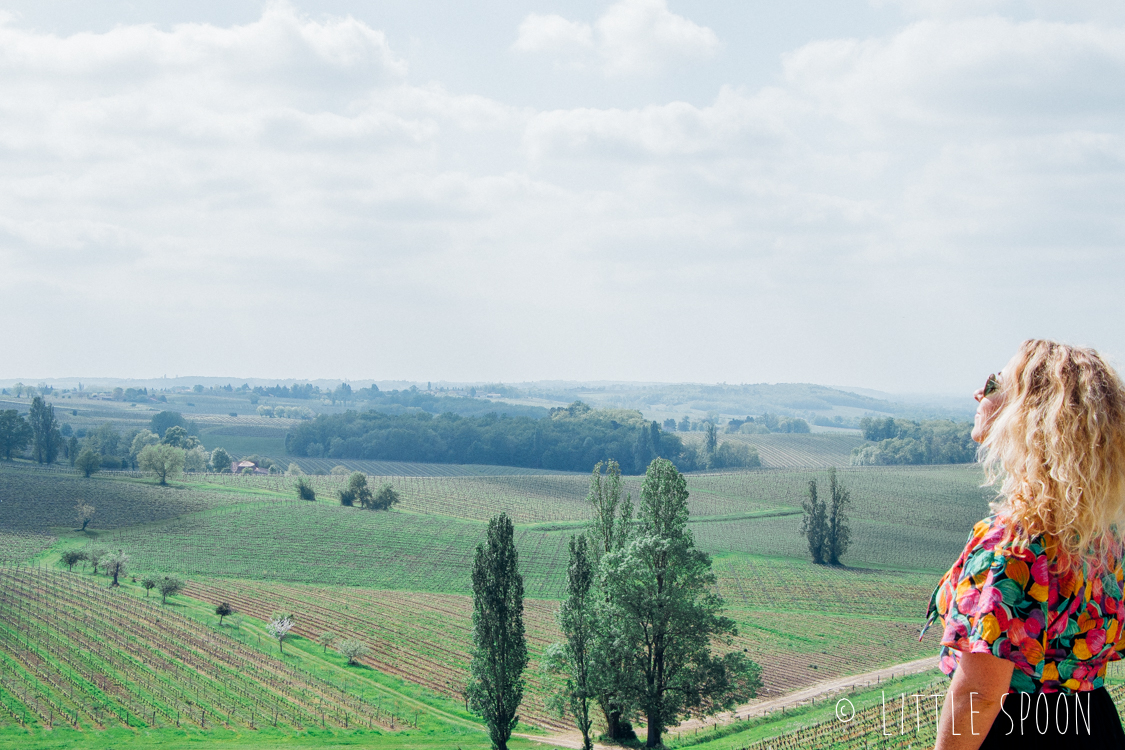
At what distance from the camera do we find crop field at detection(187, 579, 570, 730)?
4850 cm

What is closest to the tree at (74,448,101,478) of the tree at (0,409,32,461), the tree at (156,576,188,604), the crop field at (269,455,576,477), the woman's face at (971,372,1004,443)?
the tree at (0,409,32,461)

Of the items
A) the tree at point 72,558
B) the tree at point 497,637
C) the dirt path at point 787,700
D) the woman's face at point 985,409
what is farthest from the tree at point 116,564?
the woman's face at point 985,409

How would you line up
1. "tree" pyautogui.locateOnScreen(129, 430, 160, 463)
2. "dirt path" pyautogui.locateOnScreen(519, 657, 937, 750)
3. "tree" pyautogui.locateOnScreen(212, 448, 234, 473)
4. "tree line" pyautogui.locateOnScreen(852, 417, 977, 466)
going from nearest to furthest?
"dirt path" pyautogui.locateOnScreen(519, 657, 937, 750) < "tree" pyautogui.locateOnScreen(212, 448, 234, 473) < "tree" pyautogui.locateOnScreen(129, 430, 160, 463) < "tree line" pyautogui.locateOnScreen(852, 417, 977, 466)

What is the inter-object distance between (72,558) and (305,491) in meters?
42.9

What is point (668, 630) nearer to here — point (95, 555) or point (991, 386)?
point (991, 386)

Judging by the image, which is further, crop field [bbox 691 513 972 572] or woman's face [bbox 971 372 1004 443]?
crop field [bbox 691 513 972 572]

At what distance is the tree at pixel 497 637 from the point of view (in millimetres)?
35594

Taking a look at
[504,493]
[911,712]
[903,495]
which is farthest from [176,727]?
[903,495]

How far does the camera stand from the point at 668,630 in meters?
34.4

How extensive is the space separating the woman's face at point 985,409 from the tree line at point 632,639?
99.5 ft

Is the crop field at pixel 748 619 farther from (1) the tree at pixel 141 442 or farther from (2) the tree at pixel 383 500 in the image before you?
(1) the tree at pixel 141 442

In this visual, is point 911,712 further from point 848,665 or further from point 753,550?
point 753,550

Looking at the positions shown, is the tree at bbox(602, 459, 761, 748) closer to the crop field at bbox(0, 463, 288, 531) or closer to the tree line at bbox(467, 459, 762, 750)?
the tree line at bbox(467, 459, 762, 750)

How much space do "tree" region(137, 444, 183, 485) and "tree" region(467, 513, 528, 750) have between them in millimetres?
102145
